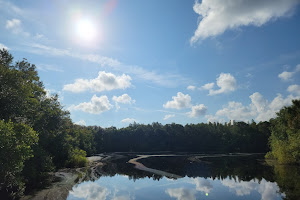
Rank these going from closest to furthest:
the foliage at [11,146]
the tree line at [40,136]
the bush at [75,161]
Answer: the foliage at [11,146] < the tree line at [40,136] < the bush at [75,161]

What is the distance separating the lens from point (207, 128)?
154375mm

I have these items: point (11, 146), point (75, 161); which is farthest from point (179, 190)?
point (75, 161)

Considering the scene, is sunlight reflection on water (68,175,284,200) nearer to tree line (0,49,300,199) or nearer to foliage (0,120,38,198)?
tree line (0,49,300,199)

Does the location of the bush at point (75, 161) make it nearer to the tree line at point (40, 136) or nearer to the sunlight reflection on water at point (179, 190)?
the tree line at point (40, 136)

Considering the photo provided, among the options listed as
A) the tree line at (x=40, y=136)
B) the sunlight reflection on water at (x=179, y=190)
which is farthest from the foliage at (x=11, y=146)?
the sunlight reflection on water at (x=179, y=190)

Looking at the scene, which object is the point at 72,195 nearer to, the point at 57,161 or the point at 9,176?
the point at 9,176

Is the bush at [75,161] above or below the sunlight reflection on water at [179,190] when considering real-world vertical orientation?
above

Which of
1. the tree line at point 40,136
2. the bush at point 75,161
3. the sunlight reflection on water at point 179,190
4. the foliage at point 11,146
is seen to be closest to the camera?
the foliage at point 11,146

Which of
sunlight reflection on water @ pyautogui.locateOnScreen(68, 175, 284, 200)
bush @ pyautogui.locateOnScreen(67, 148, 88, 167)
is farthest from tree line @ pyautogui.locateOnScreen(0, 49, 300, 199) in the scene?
sunlight reflection on water @ pyautogui.locateOnScreen(68, 175, 284, 200)

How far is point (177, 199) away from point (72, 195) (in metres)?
12.1

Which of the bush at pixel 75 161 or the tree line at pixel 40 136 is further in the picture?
the bush at pixel 75 161

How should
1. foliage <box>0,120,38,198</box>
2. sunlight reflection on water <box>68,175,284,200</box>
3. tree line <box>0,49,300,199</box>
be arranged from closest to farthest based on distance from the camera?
foliage <box>0,120,38,198</box> < tree line <box>0,49,300,199</box> < sunlight reflection on water <box>68,175,284,200</box>

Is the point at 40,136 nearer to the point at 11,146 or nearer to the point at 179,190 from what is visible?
the point at 11,146

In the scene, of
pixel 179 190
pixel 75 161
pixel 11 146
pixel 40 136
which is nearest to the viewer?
pixel 11 146
